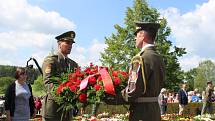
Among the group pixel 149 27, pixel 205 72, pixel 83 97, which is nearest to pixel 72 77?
pixel 83 97

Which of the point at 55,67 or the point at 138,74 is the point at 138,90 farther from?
the point at 55,67

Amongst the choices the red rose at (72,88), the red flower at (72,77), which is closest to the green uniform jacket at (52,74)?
the red flower at (72,77)

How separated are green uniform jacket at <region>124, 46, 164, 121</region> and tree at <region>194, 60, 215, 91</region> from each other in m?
104

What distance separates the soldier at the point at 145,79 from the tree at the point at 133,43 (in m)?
36.7

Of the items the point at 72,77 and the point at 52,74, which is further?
the point at 52,74

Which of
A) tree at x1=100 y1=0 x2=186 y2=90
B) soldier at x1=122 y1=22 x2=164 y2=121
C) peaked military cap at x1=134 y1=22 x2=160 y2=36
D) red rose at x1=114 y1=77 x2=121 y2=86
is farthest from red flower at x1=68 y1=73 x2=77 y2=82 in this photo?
tree at x1=100 y1=0 x2=186 y2=90

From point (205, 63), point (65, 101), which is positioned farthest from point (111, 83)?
point (205, 63)

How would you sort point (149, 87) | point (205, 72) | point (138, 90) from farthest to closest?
Answer: point (205, 72), point (149, 87), point (138, 90)

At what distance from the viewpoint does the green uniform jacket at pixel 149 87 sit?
4.91m

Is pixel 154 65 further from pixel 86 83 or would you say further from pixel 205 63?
pixel 205 63

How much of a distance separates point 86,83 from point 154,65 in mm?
853

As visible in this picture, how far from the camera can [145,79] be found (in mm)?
4914

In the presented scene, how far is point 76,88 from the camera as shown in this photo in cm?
526

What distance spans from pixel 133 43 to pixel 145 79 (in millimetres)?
38321
